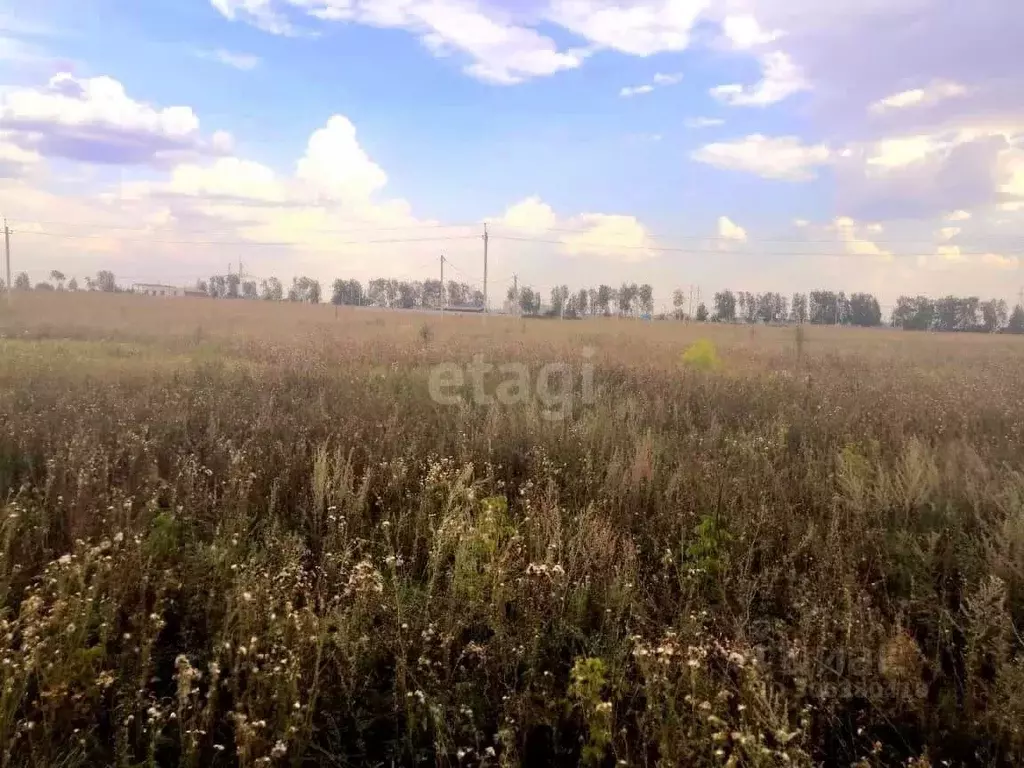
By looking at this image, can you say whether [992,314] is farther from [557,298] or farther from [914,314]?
[557,298]

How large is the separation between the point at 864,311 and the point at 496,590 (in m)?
90.5

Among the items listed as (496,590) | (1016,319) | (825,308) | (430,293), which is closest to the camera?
(496,590)

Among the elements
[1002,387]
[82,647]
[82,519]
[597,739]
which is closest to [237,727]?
[82,647]

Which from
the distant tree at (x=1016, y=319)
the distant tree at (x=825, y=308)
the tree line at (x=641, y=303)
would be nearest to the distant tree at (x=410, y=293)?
the tree line at (x=641, y=303)

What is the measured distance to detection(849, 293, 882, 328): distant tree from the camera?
261 feet

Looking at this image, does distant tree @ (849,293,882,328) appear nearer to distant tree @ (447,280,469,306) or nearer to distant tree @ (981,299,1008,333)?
distant tree @ (981,299,1008,333)

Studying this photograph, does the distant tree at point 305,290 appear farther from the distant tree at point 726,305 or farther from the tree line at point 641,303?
the distant tree at point 726,305

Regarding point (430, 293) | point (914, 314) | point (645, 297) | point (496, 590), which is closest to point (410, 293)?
point (430, 293)

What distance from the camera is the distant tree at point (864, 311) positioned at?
261ft

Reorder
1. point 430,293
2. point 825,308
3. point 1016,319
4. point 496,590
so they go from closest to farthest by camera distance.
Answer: point 496,590 → point 1016,319 → point 825,308 → point 430,293

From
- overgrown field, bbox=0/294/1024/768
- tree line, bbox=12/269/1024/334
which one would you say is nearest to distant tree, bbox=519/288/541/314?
tree line, bbox=12/269/1024/334

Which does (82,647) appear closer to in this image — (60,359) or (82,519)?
(82,519)

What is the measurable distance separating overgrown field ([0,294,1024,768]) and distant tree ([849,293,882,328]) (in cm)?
8385

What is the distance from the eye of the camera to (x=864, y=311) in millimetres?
80688
